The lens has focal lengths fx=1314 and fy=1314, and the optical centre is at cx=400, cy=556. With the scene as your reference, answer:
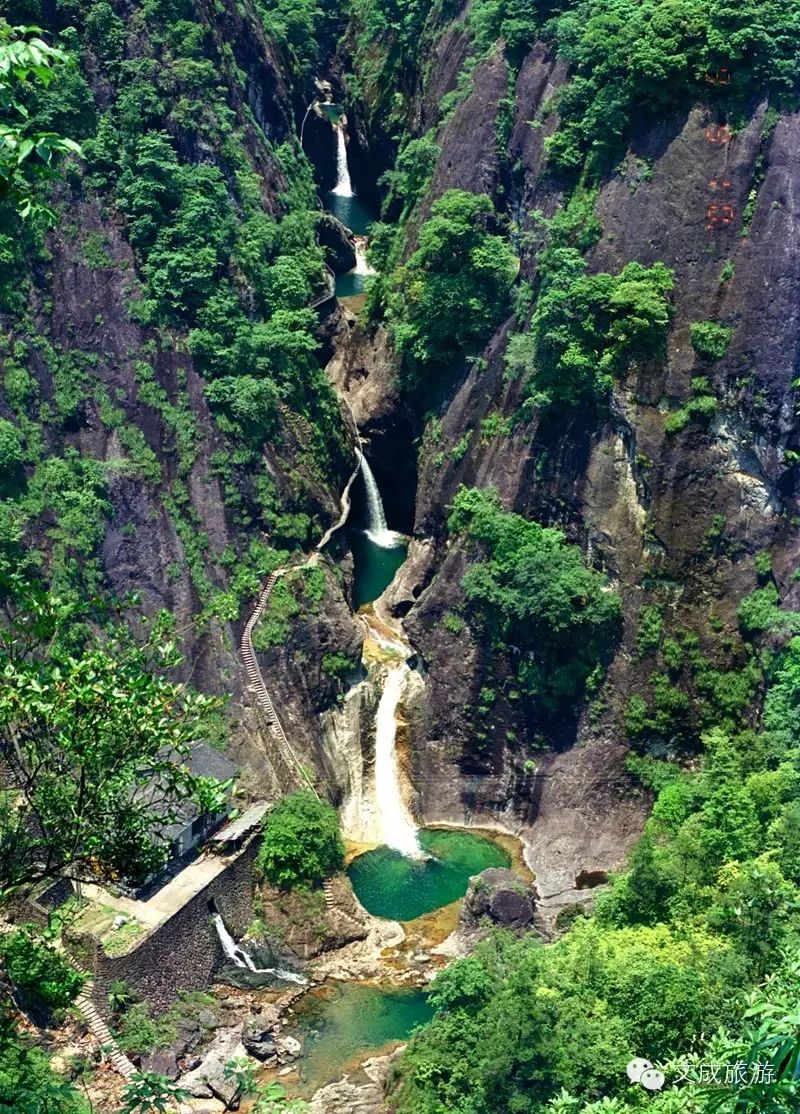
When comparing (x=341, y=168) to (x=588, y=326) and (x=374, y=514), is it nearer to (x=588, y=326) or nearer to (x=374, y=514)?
(x=374, y=514)

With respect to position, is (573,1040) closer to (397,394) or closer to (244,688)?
(244,688)

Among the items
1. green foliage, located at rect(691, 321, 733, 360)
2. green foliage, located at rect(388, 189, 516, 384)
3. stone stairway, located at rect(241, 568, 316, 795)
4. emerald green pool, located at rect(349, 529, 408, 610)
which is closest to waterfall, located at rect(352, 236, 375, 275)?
green foliage, located at rect(388, 189, 516, 384)

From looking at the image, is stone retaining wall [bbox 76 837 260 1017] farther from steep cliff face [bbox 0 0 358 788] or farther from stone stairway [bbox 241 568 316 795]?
steep cliff face [bbox 0 0 358 788]

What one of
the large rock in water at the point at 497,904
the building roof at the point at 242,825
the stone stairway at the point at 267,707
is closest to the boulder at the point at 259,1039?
the building roof at the point at 242,825

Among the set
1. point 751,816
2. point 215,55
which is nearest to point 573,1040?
point 751,816

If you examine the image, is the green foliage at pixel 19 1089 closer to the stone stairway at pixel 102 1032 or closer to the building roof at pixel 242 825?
the stone stairway at pixel 102 1032

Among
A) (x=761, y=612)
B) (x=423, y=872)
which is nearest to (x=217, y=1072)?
(x=423, y=872)
